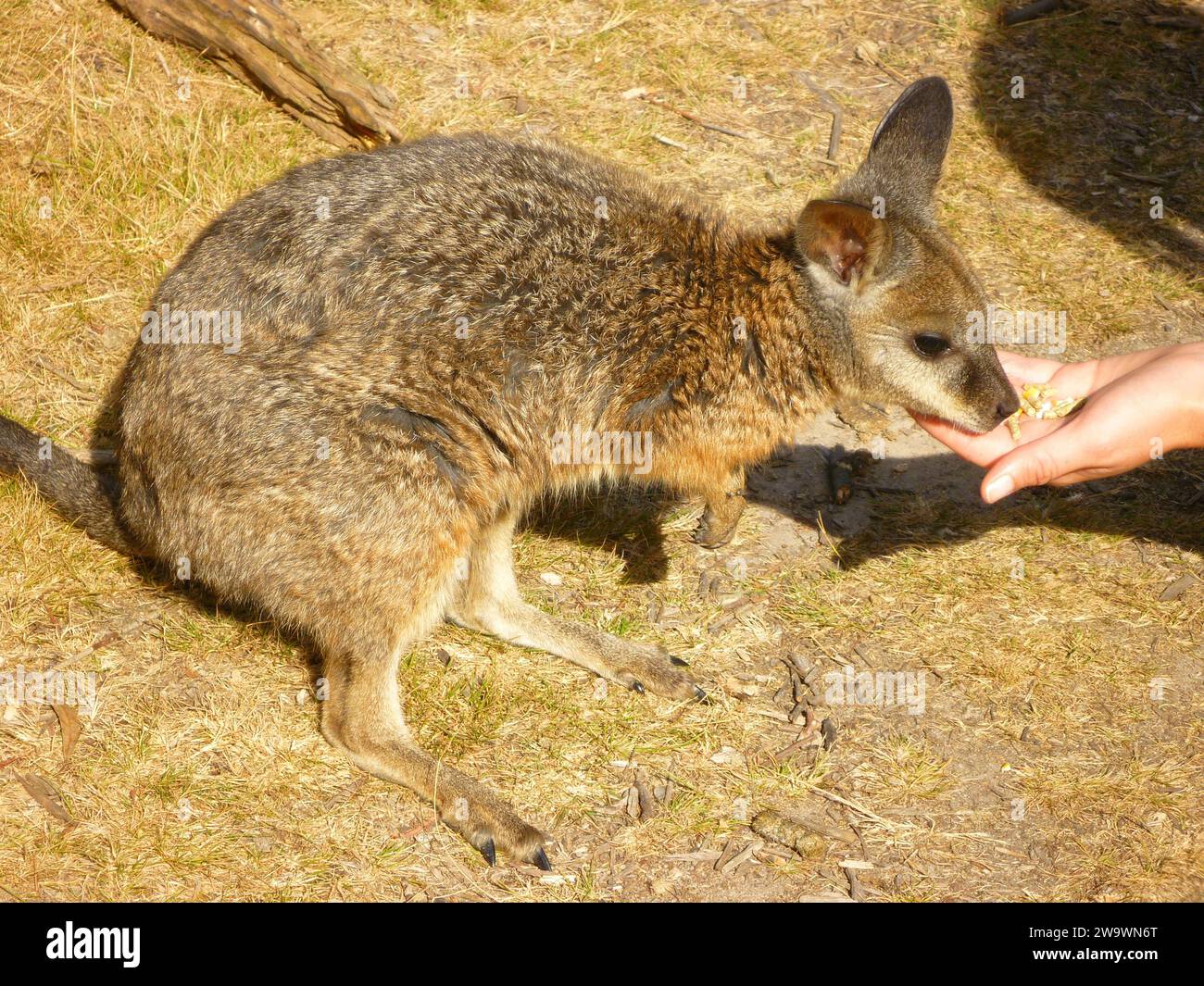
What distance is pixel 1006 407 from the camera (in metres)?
4.72

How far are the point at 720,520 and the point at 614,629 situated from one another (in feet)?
2.26

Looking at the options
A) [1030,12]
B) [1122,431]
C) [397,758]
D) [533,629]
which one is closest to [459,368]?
[533,629]

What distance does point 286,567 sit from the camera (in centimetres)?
427

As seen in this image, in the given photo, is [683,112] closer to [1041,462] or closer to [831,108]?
[831,108]

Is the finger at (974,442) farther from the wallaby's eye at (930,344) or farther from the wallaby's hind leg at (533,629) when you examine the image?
the wallaby's hind leg at (533,629)

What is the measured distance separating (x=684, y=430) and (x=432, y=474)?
3.53 ft

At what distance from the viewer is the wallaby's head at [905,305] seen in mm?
4633

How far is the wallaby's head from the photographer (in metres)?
4.63

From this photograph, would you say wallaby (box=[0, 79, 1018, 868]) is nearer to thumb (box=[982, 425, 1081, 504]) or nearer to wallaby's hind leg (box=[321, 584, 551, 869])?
wallaby's hind leg (box=[321, 584, 551, 869])

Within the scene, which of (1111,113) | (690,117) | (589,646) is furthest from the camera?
(1111,113)

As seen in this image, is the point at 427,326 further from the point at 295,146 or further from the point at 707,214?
the point at 295,146

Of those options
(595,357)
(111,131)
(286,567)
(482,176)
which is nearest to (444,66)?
(111,131)

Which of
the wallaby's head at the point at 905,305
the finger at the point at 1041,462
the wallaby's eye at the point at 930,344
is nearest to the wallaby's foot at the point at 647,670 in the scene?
the wallaby's head at the point at 905,305

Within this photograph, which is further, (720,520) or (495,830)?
(720,520)
